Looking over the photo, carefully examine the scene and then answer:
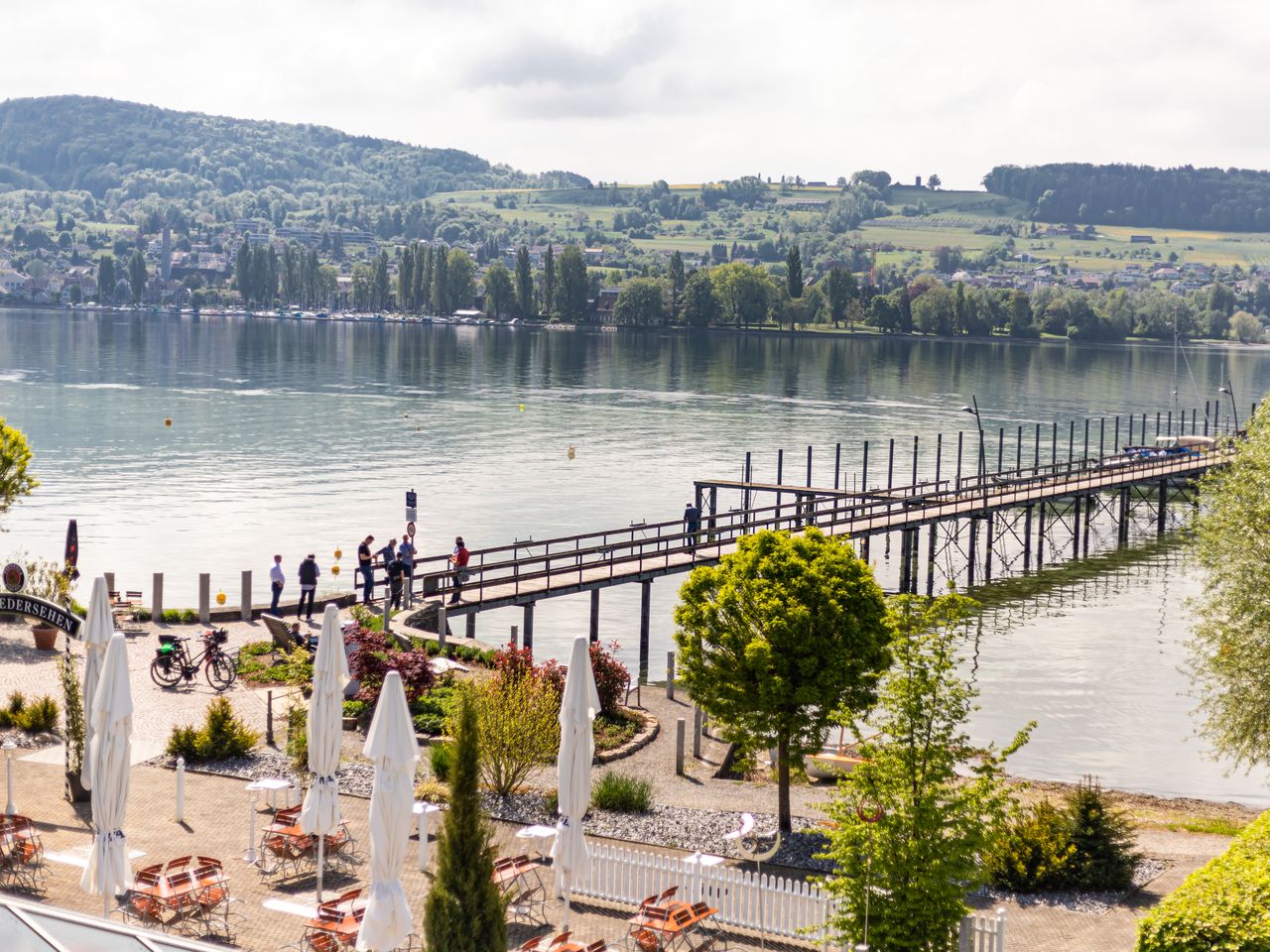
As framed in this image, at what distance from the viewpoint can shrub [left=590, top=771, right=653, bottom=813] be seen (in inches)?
1010

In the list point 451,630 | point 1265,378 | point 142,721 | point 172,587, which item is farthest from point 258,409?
point 1265,378

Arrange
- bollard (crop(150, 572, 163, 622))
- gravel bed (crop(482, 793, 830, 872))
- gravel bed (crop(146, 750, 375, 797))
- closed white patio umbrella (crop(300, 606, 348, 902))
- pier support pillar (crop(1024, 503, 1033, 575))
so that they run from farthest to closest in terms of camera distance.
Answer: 1. pier support pillar (crop(1024, 503, 1033, 575))
2. bollard (crop(150, 572, 163, 622))
3. gravel bed (crop(146, 750, 375, 797))
4. gravel bed (crop(482, 793, 830, 872))
5. closed white patio umbrella (crop(300, 606, 348, 902))

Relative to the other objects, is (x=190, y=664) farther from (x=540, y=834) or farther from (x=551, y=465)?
(x=551, y=465)

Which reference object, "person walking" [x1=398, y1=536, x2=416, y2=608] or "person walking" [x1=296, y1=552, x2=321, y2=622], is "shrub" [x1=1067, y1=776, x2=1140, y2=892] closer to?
"person walking" [x1=398, y1=536, x2=416, y2=608]

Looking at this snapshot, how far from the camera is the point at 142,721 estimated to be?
98.5 ft

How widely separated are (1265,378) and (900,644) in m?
196

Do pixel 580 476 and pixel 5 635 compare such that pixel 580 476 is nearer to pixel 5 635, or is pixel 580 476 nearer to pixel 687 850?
pixel 5 635

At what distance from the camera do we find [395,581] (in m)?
40.2

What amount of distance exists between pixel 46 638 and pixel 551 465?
2294 inches

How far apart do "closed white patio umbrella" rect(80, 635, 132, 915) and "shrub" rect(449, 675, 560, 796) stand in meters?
7.96

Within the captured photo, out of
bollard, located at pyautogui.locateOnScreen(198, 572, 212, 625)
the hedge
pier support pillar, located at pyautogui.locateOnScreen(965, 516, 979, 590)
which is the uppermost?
the hedge

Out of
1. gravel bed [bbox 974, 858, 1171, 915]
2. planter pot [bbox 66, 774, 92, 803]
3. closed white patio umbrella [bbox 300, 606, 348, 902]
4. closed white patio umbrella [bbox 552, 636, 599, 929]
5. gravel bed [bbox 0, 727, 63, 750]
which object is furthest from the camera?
gravel bed [bbox 0, 727, 63, 750]

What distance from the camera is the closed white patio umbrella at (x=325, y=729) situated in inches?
742

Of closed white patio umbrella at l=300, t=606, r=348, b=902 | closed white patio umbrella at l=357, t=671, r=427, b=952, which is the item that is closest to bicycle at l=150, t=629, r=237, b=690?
closed white patio umbrella at l=300, t=606, r=348, b=902
